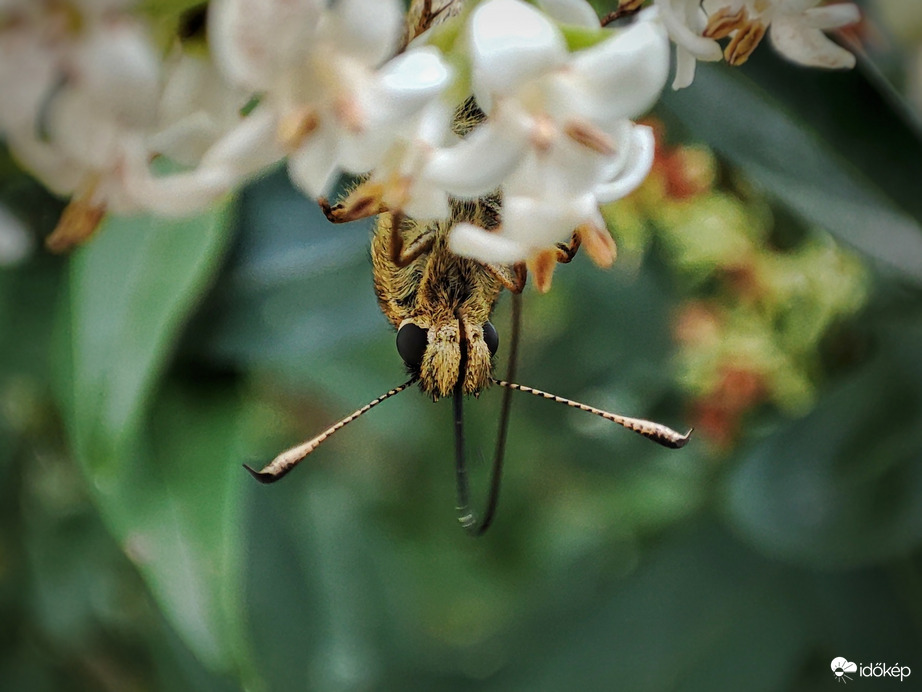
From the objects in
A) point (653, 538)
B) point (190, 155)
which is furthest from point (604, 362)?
point (190, 155)

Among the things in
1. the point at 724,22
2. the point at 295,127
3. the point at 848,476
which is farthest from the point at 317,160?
the point at 848,476

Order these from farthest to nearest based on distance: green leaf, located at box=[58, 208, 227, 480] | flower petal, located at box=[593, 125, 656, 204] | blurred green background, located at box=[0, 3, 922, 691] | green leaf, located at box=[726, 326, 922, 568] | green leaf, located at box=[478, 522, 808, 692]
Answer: green leaf, located at box=[478, 522, 808, 692], green leaf, located at box=[726, 326, 922, 568], blurred green background, located at box=[0, 3, 922, 691], green leaf, located at box=[58, 208, 227, 480], flower petal, located at box=[593, 125, 656, 204]

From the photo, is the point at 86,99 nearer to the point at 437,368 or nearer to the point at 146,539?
the point at 437,368

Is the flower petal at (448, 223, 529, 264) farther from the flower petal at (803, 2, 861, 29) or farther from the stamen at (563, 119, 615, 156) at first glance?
the flower petal at (803, 2, 861, 29)

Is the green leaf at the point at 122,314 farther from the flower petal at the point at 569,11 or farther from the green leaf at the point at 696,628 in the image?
the green leaf at the point at 696,628

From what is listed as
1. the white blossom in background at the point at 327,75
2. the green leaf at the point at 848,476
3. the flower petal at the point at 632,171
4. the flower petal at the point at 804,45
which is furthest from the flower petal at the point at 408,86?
the green leaf at the point at 848,476

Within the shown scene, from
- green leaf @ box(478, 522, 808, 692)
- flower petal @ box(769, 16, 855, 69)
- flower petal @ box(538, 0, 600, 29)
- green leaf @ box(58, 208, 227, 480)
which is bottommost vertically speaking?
green leaf @ box(478, 522, 808, 692)

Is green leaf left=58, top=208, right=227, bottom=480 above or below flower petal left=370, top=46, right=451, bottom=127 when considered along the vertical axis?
below
